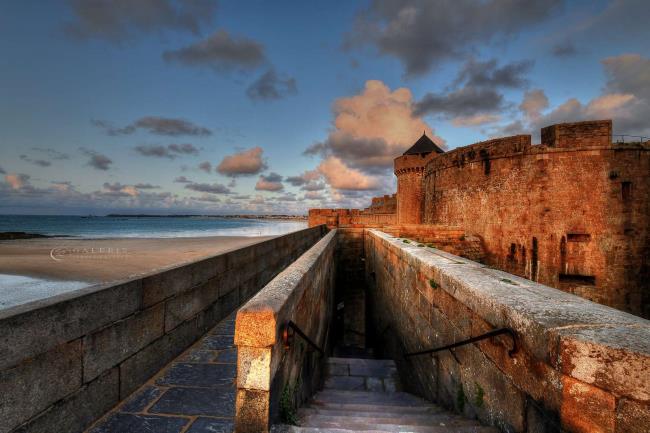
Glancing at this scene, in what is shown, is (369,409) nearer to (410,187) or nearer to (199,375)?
(199,375)

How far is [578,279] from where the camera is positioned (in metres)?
14.2

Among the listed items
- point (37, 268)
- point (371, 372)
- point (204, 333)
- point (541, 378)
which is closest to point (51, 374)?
point (204, 333)

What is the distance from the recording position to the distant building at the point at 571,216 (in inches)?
535

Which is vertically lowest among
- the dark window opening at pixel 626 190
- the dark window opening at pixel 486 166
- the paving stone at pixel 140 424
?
the paving stone at pixel 140 424

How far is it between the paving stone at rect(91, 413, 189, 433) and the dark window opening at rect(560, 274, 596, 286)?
17118mm

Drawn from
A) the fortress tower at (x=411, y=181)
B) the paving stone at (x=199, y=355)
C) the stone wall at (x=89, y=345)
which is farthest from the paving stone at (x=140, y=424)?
the fortress tower at (x=411, y=181)

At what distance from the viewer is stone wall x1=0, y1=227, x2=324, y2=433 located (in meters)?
1.79

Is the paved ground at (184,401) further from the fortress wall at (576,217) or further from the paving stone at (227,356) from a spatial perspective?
the fortress wall at (576,217)

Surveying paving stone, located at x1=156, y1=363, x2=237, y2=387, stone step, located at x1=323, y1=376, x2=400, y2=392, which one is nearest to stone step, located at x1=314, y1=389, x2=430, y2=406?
stone step, located at x1=323, y1=376, x2=400, y2=392

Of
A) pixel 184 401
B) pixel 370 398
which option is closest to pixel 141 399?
pixel 184 401

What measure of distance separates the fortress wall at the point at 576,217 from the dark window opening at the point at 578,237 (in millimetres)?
37

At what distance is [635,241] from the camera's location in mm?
13641

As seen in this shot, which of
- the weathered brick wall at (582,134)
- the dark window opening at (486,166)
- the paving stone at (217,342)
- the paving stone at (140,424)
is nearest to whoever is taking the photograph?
the paving stone at (140,424)

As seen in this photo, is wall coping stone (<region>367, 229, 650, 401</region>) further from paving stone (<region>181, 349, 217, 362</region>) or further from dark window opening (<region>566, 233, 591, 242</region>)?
dark window opening (<region>566, 233, 591, 242</region>)
